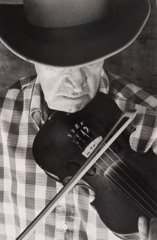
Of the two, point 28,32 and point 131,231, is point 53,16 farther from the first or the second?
point 131,231

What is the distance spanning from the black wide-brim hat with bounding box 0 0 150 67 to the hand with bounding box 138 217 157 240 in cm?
34

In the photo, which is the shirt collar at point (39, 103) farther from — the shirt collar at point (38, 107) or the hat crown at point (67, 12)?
the hat crown at point (67, 12)

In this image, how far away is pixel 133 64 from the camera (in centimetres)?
77

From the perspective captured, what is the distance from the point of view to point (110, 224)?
755 mm

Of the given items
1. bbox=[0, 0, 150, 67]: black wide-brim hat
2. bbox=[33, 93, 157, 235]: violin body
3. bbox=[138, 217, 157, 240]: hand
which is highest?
bbox=[0, 0, 150, 67]: black wide-brim hat

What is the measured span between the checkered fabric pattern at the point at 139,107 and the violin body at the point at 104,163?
0.02m

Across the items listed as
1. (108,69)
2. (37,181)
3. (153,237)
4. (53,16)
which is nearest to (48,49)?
(53,16)

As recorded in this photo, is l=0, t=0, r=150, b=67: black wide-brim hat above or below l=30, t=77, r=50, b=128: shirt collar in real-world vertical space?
above

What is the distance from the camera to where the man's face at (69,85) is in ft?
2.22

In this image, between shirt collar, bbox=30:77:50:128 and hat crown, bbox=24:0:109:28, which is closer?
hat crown, bbox=24:0:109:28

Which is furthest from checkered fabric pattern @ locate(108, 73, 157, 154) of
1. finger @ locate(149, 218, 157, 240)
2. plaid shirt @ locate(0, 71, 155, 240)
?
finger @ locate(149, 218, 157, 240)

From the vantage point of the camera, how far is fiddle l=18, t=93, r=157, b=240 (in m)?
0.72

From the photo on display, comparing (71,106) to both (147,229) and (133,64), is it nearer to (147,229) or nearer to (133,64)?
(133,64)

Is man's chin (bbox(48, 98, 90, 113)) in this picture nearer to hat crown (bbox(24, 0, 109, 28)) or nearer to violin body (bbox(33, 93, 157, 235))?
violin body (bbox(33, 93, 157, 235))
